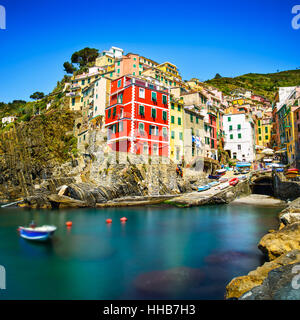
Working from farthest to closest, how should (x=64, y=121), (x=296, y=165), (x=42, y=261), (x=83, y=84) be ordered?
(x=83, y=84) < (x=64, y=121) < (x=296, y=165) < (x=42, y=261)

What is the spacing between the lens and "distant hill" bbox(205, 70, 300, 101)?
128m

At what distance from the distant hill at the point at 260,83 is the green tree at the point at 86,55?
2549 inches

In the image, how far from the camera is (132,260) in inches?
572

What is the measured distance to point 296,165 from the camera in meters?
42.4

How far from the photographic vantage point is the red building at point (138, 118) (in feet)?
134

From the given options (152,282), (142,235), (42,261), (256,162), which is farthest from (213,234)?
(256,162)

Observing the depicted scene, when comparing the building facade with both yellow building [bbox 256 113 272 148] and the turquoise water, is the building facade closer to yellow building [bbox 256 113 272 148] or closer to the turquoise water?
yellow building [bbox 256 113 272 148]

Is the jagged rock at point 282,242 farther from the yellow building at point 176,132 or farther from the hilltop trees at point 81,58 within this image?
the hilltop trees at point 81,58

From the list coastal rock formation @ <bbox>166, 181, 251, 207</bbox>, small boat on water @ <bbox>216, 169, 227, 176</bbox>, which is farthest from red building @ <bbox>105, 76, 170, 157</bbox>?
small boat on water @ <bbox>216, 169, 227, 176</bbox>

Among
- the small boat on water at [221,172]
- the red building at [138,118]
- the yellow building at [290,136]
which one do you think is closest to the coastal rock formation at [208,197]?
the small boat on water at [221,172]

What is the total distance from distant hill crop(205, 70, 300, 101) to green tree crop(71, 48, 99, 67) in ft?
212

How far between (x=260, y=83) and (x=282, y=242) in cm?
15645

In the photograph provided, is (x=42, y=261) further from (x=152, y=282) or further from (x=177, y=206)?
(x=177, y=206)

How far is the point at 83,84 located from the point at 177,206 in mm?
45474
